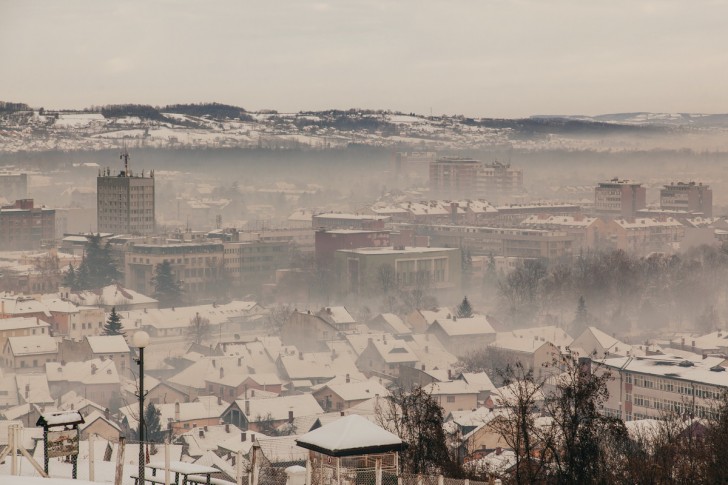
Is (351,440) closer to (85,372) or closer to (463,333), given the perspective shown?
(85,372)

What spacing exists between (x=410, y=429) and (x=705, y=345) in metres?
26.4

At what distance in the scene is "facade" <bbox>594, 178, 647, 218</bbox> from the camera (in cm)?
8094

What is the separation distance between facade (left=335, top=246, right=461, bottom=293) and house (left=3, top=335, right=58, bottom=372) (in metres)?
19.8

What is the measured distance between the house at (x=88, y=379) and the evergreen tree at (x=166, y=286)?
1836 cm

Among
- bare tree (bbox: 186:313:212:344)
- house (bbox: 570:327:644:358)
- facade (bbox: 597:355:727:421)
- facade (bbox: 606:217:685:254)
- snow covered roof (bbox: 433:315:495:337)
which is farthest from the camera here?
facade (bbox: 606:217:685:254)

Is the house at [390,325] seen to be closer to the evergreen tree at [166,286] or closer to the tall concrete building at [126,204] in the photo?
the evergreen tree at [166,286]

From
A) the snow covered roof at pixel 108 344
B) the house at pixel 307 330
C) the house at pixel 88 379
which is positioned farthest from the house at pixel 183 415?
the house at pixel 307 330

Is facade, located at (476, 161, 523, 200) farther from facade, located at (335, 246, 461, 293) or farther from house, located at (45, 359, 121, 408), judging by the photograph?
house, located at (45, 359, 121, 408)

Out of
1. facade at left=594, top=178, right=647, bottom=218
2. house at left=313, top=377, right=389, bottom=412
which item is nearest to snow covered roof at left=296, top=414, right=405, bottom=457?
house at left=313, top=377, right=389, bottom=412

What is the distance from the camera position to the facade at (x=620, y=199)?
266 feet

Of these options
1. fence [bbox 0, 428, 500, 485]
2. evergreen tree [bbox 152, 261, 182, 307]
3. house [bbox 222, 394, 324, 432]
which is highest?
fence [bbox 0, 428, 500, 485]

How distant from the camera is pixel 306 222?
7962 centimetres

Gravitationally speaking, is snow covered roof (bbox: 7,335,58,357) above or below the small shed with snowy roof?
below

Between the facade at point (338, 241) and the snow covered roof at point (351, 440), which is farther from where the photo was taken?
the facade at point (338, 241)
